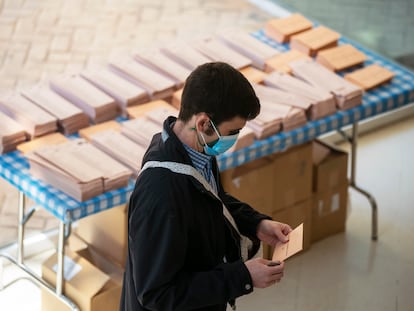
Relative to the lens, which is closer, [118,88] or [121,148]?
[121,148]

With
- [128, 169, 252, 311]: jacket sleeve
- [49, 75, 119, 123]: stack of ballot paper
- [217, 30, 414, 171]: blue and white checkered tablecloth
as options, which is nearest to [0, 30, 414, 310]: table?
[217, 30, 414, 171]: blue and white checkered tablecloth

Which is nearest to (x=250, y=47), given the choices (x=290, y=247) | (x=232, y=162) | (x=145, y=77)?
(x=145, y=77)

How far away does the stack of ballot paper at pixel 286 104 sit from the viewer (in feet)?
17.0

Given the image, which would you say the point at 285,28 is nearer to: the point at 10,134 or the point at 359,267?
the point at 359,267

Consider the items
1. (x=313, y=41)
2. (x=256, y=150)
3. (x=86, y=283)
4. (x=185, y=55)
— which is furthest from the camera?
(x=313, y=41)

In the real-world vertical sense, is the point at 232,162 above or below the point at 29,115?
below

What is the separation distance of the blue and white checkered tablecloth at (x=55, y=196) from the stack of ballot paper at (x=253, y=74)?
123cm

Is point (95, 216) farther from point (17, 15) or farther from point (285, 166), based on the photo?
point (17, 15)

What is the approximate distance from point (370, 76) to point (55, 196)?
215 cm

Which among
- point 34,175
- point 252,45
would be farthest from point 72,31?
point 34,175

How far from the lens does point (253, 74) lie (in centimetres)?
562

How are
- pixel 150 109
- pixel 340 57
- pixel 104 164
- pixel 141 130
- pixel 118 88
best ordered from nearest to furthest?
pixel 104 164
pixel 141 130
pixel 150 109
pixel 118 88
pixel 340 57

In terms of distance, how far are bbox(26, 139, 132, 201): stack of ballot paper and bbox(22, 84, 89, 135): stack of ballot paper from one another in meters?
0.24

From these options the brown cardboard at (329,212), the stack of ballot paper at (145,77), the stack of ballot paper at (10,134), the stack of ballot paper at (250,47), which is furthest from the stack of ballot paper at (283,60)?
the stack of ballot paper at (10,134)
